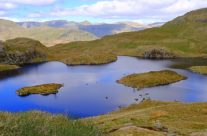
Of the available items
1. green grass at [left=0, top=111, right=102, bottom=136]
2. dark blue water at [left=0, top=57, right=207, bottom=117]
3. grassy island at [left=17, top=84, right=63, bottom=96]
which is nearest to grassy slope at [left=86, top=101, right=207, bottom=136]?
green grass at [left=0, top=111, right=102, bottom=136]

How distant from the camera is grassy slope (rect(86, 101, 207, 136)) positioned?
2673cm

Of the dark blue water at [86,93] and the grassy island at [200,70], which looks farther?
the grassy island at [200,70]

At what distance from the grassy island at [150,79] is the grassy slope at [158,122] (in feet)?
162

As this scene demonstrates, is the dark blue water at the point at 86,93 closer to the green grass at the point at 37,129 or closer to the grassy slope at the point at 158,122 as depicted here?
the grassy slope at the point at 158,122

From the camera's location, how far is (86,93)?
112062 millimetres

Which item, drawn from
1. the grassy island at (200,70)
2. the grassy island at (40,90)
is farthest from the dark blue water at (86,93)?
the grassy island at (200,70)

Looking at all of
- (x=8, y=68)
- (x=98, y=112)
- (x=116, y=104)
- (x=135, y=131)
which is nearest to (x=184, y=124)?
(x=135, y=131)

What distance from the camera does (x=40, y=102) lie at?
102 metres

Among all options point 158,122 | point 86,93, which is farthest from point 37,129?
point 86,93

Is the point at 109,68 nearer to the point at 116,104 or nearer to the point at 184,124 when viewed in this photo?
the point at 116,104

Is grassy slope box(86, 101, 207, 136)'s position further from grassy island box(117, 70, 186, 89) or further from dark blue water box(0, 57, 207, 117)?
grassy island box(117, 70, 186, 89)

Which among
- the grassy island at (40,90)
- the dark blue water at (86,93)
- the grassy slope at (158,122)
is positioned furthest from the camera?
the grassy island at (40,90)

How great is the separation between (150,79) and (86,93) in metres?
35.5

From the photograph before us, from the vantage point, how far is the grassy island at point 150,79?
132 m
